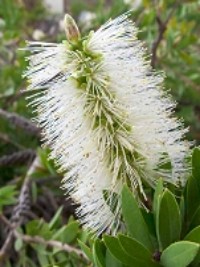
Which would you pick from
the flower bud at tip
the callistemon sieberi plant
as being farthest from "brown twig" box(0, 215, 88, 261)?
the flower bud at tip

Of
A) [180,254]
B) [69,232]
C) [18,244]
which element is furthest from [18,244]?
[180,254]

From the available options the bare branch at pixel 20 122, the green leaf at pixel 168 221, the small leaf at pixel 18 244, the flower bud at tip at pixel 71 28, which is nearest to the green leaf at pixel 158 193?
the green leaf at pixel 168 221

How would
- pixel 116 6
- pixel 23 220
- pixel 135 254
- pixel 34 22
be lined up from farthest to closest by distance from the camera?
pixel 34 22 < pixel 116 6 < pixel 23 220 < pixel 135 254

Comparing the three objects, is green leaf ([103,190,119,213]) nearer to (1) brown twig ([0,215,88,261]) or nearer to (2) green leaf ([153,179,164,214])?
(2) green leaf ([153,179,164,214])

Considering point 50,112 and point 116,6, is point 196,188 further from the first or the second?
point 116,6

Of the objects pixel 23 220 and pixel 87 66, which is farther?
pixel 23 220

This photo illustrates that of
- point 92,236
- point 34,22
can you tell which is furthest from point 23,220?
point 34,22

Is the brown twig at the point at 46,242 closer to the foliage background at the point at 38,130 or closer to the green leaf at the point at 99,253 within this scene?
the foliage background at the point at 38,130

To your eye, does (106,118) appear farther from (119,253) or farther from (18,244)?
(18,244)
